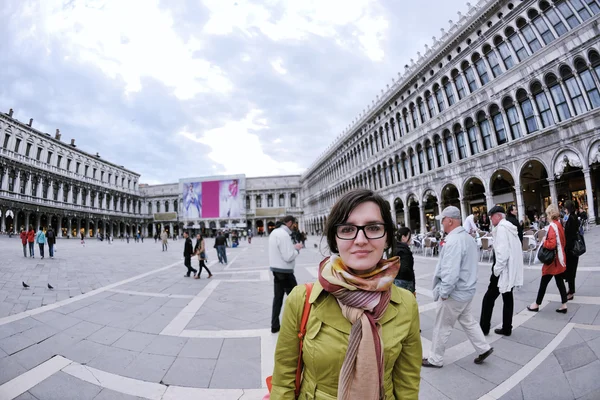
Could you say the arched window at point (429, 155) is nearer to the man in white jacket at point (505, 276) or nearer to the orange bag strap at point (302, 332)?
the man in white jacket at point (505, 276)

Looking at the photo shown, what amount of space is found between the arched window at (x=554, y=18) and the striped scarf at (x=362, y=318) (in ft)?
71.4

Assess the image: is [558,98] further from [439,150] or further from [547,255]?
[547,255]

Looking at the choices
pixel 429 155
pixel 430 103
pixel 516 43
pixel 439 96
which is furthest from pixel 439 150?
pixel 516 43

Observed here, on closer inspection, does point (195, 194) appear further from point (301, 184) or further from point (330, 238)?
point (330, 238)

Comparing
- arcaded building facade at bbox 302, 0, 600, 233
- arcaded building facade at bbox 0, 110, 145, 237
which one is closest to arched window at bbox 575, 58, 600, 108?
arcaded building facade at bbox 302, 0, 600, 233

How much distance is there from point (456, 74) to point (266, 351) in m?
24.2

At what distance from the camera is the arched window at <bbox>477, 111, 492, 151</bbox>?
1902 centimetres

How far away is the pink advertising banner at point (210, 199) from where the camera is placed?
63.7 meters

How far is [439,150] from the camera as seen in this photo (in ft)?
75.2

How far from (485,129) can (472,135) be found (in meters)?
1.02

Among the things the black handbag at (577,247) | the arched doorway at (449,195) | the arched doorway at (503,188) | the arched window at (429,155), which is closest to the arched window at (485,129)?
the arched doorway at (503,188)

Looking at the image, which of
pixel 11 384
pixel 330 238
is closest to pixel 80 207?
pixel 11 384

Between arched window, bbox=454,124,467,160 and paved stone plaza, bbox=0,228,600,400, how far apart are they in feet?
54.9

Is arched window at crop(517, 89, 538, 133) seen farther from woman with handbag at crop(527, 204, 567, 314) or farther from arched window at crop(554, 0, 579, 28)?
woman with handbag at crop(527, 204, 567, 314)
